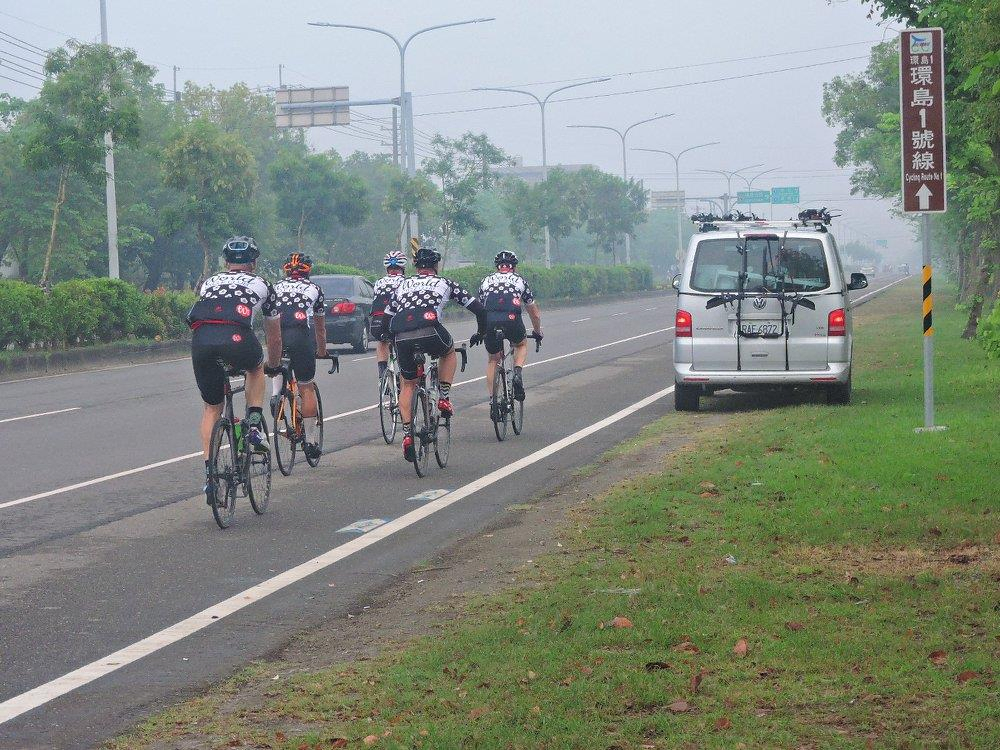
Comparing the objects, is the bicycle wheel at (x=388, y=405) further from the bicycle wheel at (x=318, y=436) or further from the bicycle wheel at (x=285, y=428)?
the bicycle wheel at (x=285, y=428)

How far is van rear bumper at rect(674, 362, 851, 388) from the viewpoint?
598 inches

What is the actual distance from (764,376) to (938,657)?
390 inches

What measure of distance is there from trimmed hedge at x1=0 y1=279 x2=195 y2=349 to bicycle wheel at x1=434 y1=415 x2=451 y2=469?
1751 centimetres

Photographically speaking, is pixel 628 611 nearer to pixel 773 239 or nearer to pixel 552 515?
pixel 552 515

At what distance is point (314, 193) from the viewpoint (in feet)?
193

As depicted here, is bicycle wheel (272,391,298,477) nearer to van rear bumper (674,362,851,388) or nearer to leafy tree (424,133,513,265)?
van rear bumper (674,362,851,388)

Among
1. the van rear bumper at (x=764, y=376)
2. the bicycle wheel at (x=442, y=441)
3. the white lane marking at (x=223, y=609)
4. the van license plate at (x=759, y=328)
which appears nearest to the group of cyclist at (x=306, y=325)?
the bicycle wheel at (x=442, y=441)

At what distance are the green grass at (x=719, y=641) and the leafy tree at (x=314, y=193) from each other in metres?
50.0

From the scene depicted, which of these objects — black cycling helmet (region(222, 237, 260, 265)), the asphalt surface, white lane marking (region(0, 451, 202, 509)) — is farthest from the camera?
white lane marking (region(0, 451, 202, 509))

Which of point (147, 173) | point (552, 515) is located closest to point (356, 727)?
point (552, 515)

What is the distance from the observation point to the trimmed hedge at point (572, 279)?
5578cm

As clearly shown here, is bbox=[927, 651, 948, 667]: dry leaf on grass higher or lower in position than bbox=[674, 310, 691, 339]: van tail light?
lower

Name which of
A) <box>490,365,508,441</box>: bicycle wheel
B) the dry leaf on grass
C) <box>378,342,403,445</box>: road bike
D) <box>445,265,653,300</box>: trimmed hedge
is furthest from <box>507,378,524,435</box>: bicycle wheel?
<box>445,265,653,300</box>: trimmed hedge

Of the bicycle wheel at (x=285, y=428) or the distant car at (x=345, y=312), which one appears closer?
the bicycle wheel at (x=285, y=428)
